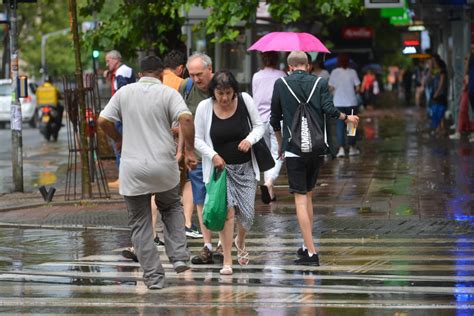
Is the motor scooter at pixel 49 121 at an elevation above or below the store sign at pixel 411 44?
below

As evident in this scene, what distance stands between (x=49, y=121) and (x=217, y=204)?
24944 mm

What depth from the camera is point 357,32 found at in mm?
52281

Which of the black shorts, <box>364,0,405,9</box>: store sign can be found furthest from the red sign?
the black shorts

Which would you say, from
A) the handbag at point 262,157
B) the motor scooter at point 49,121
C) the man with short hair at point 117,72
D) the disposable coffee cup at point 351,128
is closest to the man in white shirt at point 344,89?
the man with short hair at point 117,72

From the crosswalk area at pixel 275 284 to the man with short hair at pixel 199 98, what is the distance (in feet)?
0.78

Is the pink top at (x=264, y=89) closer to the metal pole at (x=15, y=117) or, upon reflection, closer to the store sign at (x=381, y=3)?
the metal pole at (x=15, y=117)

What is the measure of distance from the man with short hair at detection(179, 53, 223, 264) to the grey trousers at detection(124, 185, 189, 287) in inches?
41.8

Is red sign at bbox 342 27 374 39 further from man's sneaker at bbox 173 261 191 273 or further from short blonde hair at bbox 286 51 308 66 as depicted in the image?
man's sneaker at bbox 173 261 191 273

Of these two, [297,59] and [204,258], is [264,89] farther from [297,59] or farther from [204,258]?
[204,258]

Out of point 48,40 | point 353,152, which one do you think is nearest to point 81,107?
point 353,152

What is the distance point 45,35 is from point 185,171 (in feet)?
205

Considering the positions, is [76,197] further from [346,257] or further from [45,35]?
[45,35]

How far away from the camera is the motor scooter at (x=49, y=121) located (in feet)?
112

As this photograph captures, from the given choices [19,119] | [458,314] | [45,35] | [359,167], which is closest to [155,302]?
[458,314]
